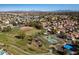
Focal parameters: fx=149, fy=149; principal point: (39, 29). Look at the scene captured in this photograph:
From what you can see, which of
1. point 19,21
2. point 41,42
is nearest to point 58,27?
point 41,42

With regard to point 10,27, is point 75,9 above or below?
above

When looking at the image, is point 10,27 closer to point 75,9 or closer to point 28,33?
point 28,33

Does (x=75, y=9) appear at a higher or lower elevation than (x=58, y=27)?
higher

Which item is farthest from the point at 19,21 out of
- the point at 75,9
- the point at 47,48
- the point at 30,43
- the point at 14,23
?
the point at 75,9

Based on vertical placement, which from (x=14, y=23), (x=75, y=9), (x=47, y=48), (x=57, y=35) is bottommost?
(x=47, y=48)

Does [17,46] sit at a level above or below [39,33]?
below
